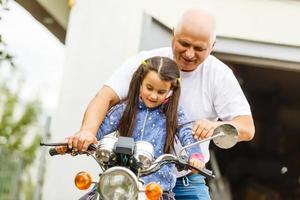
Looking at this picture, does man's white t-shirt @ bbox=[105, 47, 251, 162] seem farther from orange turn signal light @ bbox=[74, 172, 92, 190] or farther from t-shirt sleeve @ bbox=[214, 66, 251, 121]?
orange turn signal light @ bbox=[74, 172, 92, 190]

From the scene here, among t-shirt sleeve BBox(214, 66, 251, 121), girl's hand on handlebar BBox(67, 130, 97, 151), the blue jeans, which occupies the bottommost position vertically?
the blue jeans

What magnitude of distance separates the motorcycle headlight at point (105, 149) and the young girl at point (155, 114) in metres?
0.33

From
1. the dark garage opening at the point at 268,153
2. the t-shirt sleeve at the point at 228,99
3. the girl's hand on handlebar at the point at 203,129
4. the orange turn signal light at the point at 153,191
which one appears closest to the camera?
the orange turn signal light at the point at 153,191

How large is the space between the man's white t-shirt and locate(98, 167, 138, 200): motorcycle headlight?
820 mm

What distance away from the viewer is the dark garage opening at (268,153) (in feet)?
26.4

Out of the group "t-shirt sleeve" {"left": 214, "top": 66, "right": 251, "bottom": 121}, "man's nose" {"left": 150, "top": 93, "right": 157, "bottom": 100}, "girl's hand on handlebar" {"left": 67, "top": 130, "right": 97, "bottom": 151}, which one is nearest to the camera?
"girl's hand on handlebar" {"left": 67, "top": 130, "right": 97, "bottom": 151}

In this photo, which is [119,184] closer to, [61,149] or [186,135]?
[61,149]

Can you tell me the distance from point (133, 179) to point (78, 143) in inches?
12.5

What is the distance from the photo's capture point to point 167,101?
268cm

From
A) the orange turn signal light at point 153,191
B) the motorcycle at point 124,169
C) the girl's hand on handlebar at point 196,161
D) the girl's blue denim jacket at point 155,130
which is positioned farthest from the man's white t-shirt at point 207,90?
the orange turn signal light at point 153,191

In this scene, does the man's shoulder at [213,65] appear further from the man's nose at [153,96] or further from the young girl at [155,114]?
the man's nose at [153,96]

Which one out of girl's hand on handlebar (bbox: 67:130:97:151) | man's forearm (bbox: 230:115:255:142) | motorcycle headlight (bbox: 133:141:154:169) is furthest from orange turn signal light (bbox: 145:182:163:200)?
man's forearm (bbox: 230:115:255:142)

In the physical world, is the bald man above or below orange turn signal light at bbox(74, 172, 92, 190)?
above

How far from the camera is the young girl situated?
255 cm
